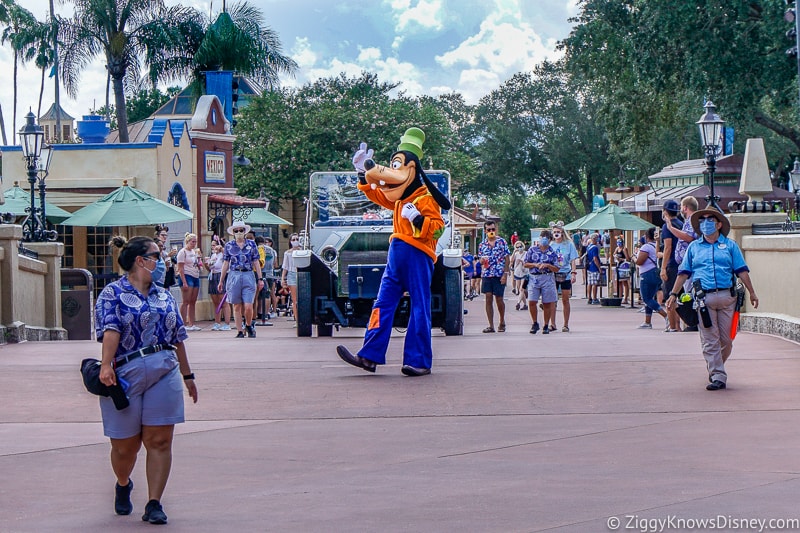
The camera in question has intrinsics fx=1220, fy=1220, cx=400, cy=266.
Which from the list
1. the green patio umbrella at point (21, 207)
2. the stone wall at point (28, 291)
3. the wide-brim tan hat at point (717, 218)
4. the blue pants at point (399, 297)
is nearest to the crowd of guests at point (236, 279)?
the stone wall at point (28, 291)

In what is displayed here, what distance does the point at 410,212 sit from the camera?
11617 mm

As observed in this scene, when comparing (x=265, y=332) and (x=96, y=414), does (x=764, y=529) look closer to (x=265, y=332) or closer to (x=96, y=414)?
(x=96, y=414)

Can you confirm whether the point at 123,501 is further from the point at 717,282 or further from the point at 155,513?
the point at 717,282

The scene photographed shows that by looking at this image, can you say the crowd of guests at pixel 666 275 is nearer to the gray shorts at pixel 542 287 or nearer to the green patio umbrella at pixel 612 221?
the gray shorts at pixel 542 287

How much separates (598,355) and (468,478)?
6.75 metres

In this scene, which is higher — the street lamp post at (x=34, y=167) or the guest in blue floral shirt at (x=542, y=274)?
the street lamp post at (x=34, y=167)

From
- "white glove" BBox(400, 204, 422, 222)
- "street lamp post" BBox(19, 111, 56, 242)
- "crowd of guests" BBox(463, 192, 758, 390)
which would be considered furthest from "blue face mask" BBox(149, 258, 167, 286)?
"street lamp post" BBox(19, 111, 56, 242)

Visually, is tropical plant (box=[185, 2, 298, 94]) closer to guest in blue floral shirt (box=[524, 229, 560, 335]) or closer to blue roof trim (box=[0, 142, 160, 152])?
blue roof trim (box=[0, 142, 160, 152])

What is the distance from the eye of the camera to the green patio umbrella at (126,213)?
23797mm

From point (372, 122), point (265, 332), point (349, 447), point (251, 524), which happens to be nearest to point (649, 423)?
point (349, 447)

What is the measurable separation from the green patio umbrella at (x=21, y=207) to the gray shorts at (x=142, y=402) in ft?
63.7

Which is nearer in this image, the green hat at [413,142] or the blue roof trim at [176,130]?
the green hat at [413,142]

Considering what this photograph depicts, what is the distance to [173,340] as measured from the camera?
643cm

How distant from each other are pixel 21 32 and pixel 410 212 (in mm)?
32858
